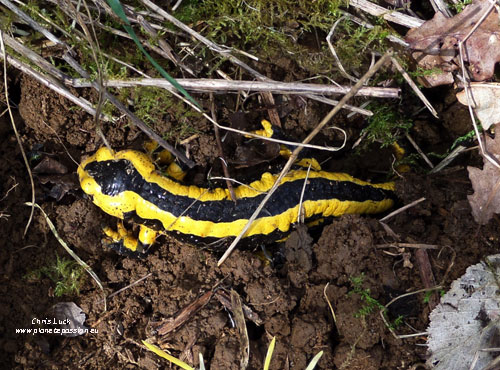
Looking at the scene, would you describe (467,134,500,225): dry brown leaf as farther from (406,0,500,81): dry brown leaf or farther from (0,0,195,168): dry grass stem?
(0,0,195,168): dry grass stem

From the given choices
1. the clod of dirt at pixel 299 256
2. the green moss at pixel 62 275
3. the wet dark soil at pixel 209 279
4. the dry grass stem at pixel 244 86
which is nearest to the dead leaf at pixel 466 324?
the wet dark soil at pixel 209 279

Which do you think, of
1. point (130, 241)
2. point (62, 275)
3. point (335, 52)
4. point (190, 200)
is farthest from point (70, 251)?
point (335, 52)

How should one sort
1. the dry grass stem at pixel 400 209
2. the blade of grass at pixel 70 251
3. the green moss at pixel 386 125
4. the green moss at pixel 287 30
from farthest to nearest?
the green moss at pixel 386 125 < the dry grass stem at pixel 400 209 < the blade of grass at pixel 70 251 < the green moss at pixel 287 30

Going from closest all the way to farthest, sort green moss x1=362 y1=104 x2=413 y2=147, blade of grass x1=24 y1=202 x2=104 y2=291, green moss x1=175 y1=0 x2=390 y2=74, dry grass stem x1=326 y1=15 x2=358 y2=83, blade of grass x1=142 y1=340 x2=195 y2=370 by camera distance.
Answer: blade of grass x1=142 y1=340 x2=195 y2=370
dry grass stem x1=326 y1=15 x2=358 y2=83
green moss x1=175 y1=0 x2=390 y2=74
blade of grass x1=24 y1=202 x2=104 y2=291
green moss x1=362 y1=104 x2=413 y2=147

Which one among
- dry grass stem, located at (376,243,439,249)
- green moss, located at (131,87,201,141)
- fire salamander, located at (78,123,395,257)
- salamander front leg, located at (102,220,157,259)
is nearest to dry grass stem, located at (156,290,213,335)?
fire salamander, located at (78,123,395,257)

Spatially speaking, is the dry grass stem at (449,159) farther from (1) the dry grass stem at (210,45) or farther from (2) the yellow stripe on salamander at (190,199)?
(1) the dry grass stem at (210,45)

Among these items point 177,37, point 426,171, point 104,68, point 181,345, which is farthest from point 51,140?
point 426,171
